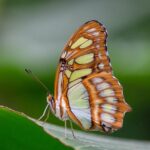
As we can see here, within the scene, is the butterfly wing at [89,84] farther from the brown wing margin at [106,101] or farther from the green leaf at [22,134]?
the green leaf at [22,134]

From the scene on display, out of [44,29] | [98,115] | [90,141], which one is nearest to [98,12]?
[44,29]

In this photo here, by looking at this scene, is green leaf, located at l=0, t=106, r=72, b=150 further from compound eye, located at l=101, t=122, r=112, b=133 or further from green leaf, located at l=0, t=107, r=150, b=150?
compound eye, located at l=101, t=122, r=112, b=133

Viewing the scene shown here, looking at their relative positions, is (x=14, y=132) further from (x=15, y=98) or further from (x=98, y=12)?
(x=98, y=12)

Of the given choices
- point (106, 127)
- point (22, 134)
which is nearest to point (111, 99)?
point (106, 127)

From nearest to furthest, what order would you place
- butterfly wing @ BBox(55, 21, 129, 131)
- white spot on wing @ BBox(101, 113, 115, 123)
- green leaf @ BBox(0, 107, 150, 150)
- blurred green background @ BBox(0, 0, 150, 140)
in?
1. green leaf @ BBox(0, 107, 150, 150)
2. butterfly wing @ BBox(55, 21, 129, 131)
3. white spot on wing @ BBox(101, 113, 115, 123)
4. blurred green background @ BBox(0, 0, 150, 140)

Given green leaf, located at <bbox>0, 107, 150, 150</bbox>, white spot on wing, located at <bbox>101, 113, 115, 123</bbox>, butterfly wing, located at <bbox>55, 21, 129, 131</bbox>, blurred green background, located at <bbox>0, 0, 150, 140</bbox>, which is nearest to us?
green leaf, located at <bbox>0, 107, 150, 150</bbox>

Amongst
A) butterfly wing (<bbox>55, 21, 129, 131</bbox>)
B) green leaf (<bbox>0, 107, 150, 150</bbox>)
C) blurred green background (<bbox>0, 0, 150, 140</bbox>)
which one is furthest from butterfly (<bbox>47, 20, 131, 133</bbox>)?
blurred green background (<bbox>0, 0, 150, 140</bbox>)

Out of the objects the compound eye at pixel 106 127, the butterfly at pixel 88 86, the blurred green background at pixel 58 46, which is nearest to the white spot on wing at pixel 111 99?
the butterfly at pixel 88 86

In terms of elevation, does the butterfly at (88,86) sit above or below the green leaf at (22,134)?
below
